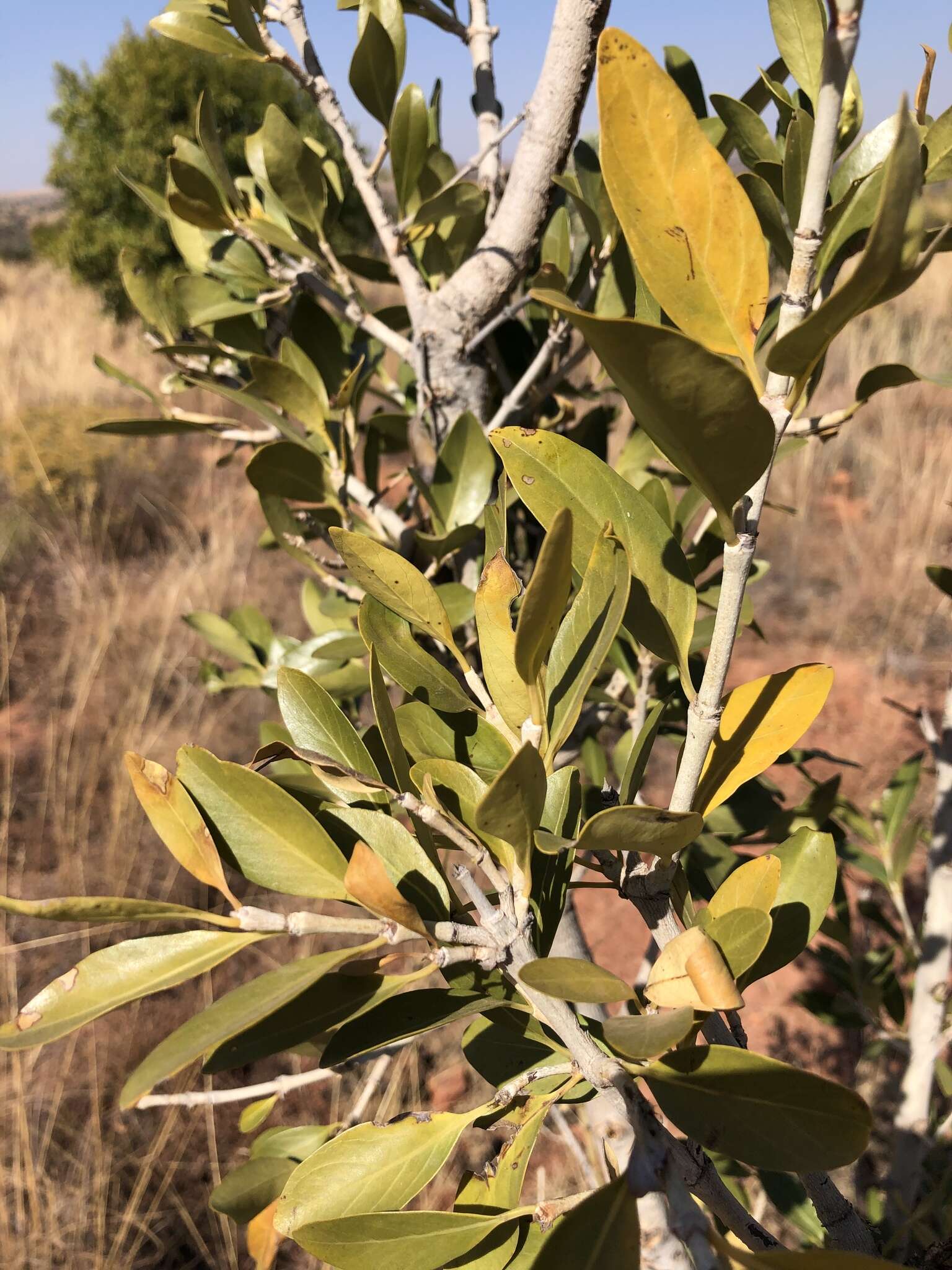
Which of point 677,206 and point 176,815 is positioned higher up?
point 677,206

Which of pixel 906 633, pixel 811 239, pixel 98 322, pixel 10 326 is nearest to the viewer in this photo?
pixel 811 239

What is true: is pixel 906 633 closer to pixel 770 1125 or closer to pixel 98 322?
pixel 770 1125

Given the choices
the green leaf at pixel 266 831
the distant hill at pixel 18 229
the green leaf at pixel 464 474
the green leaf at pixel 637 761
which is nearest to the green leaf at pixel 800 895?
the green leaf at pixel 637 761

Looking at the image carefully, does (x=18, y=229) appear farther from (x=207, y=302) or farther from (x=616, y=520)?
(x=616, y=520)

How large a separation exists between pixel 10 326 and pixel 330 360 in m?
7.58

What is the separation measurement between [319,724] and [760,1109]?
25 centimetres

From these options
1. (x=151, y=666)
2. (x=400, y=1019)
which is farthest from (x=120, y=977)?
(x=151, y=666)

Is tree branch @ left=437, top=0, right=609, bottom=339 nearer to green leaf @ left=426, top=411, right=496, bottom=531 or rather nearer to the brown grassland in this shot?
green leaf @ left=426, top=411, right=496, bottom=531

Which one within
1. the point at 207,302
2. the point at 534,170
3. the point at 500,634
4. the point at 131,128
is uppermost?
the point at 131,128

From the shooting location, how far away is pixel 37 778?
2855mm

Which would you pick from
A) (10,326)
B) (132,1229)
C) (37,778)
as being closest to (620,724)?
(132,1229)

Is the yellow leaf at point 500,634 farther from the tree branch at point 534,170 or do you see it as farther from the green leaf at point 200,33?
the green leaf at point 200,33

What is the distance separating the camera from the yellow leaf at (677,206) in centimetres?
23

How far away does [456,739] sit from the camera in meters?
0.43
